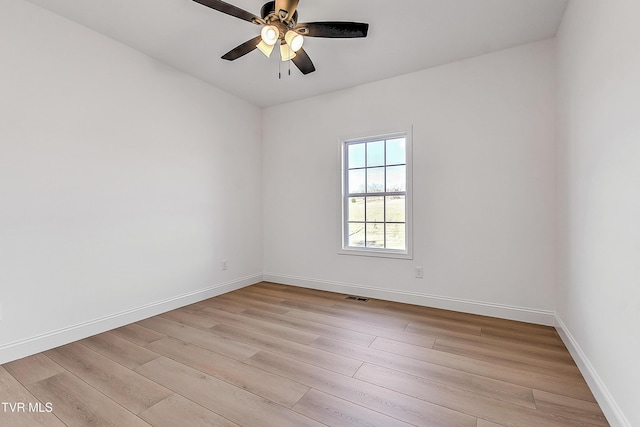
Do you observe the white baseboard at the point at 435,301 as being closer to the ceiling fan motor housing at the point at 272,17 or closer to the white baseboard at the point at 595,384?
the white baseboard at the point at 595,384

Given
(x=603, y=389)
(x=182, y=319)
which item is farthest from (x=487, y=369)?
(x=182, y=319)

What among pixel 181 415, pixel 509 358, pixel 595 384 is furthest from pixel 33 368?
pixel 595 384

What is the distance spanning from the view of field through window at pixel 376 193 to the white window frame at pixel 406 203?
0.04m

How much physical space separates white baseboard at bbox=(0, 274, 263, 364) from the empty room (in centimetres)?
2

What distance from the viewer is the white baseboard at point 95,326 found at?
85.4 inches

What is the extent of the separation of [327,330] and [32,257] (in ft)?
8.19

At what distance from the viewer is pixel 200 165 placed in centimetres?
360

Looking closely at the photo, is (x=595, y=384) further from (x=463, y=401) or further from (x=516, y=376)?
(x=463, y=401)

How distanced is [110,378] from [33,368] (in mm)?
658

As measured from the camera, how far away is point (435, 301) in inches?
128

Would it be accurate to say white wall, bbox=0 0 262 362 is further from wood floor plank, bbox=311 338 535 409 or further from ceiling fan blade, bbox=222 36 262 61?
wood floor plank, bbox=311 338 535 409

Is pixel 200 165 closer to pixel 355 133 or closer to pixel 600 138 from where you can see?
pixel 355 133

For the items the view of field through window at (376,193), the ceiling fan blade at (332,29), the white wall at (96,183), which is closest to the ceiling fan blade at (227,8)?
the ceiling fan blade at (332,29)

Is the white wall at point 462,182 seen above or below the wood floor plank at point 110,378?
above
